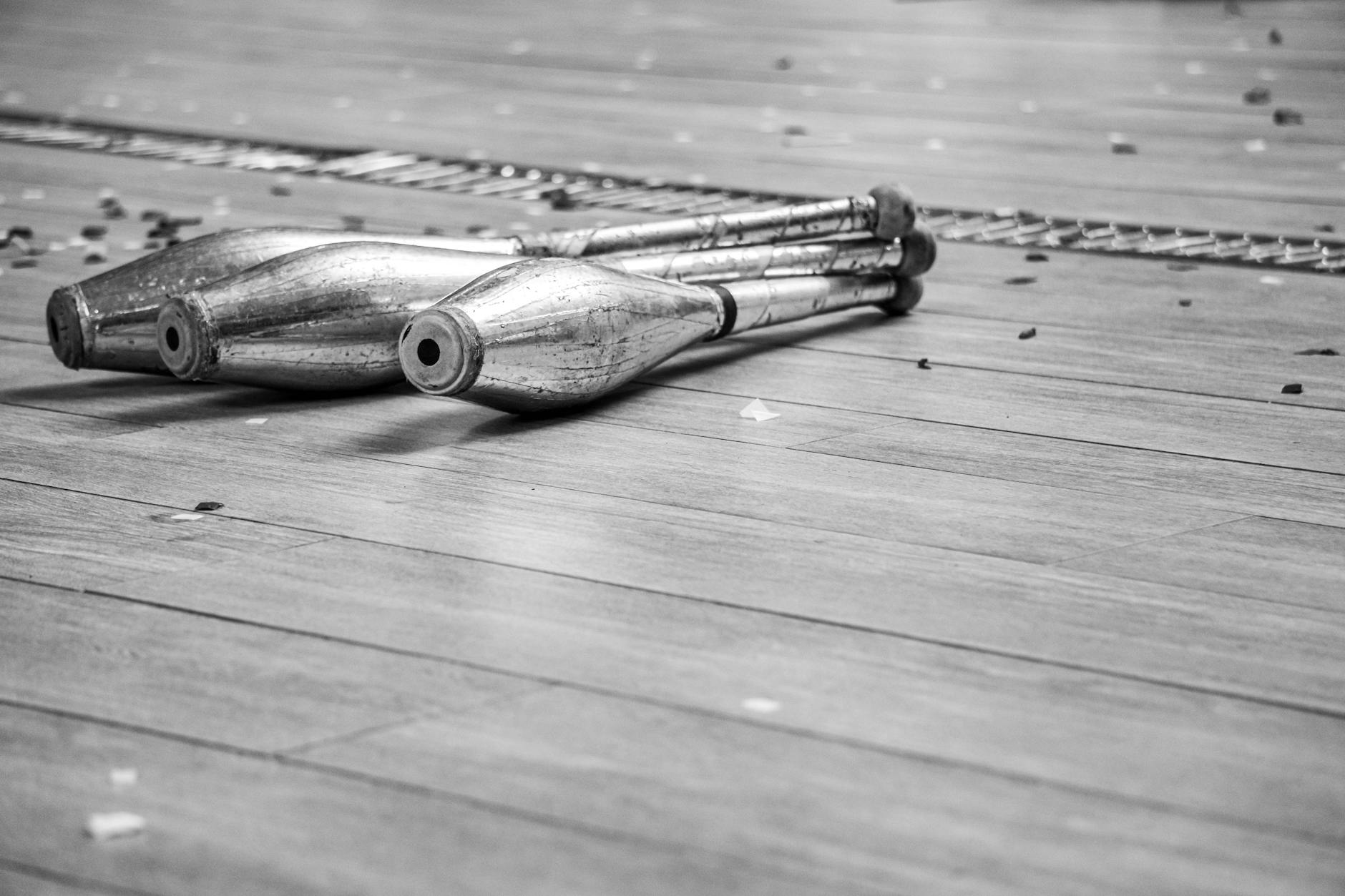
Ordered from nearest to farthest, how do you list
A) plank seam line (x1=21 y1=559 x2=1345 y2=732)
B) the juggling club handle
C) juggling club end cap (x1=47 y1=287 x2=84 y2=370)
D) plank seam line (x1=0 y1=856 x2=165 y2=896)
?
plank seam line (x1=0 y1=856 x2=165 y2=896)
plank seam line (x1=21 y1=559 x2=1345 y2=732)
juggling club end cap (x1=47 y1=287 x2=84 y2=370)
the juggling club handle

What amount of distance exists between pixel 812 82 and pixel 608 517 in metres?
3.42

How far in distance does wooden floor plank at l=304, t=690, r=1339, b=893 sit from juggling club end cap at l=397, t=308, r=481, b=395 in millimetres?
592

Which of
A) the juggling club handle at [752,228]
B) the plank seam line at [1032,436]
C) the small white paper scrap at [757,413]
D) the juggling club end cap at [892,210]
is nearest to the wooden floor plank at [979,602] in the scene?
the plank seam line at [1032,436]

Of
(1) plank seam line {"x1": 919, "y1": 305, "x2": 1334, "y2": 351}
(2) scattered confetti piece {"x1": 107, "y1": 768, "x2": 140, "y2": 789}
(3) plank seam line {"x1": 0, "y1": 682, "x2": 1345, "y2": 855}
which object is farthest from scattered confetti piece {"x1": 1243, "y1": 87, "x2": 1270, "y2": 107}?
(2) scattered confetti piece {"x1": 107, "y1": 768, "x2": 140, "y2": 789}

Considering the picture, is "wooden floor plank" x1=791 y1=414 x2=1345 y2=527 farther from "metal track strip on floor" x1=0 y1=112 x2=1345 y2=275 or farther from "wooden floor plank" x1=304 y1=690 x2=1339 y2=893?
"metal track strip on floor" x1=0 y1=112 x2=1345 y2=275

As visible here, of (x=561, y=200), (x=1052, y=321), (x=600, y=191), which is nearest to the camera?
(x=1052, y=321)

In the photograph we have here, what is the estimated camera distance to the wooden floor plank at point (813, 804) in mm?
1026

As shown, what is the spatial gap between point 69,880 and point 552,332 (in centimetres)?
93

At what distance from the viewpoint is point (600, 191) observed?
3.30 meters

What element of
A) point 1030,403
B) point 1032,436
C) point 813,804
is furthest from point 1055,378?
point 813,804

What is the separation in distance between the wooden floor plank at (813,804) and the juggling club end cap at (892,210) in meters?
1.24

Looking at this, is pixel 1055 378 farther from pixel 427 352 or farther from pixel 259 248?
A: pixel 259 248

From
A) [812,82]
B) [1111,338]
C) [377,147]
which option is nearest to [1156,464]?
[1111,338]

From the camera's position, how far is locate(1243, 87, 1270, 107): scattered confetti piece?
4.29 m
